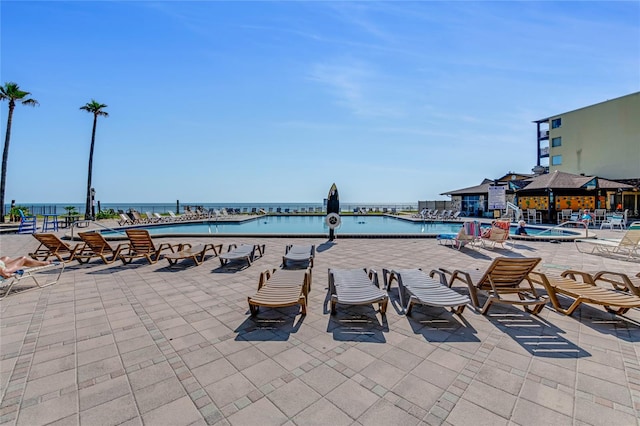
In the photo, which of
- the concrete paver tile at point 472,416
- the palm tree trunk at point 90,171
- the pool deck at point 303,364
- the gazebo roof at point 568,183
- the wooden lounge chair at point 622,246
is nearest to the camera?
the concrete paver tile at point 472,416

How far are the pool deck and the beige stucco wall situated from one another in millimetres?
29137

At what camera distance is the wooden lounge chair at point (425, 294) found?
3.22 m

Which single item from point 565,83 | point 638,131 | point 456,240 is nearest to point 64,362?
point 456,240

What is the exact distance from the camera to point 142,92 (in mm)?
12523

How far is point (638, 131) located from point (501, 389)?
31.8 m

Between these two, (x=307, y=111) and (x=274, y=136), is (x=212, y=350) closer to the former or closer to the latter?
(x=307, y=111)

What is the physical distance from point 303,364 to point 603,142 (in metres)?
33.8

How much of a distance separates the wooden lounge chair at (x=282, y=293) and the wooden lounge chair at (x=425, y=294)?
1.31 meters

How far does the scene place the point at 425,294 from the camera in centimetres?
346

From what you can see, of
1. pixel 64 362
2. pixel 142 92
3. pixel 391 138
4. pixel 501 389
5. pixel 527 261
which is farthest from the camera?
pixel 391 138

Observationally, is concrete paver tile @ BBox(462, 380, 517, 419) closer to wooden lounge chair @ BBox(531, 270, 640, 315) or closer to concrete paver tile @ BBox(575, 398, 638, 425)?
concrete paver tile @ BBox(575, 398, 638, 425)

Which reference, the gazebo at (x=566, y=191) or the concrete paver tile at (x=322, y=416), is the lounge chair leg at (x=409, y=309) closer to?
the concrete paver tile at (x=322, y=416)

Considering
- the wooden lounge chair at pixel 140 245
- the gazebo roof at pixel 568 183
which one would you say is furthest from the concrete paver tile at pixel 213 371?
the gazebo roof at pixel 568 183

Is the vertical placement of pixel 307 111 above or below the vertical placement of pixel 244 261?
above
